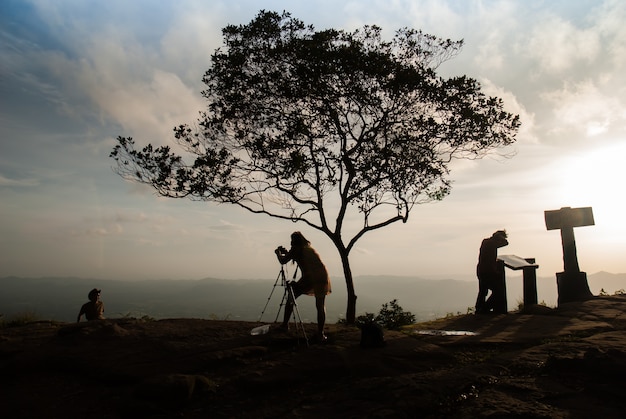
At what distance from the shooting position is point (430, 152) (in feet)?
60.8

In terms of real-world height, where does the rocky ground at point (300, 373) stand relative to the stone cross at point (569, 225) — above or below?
below

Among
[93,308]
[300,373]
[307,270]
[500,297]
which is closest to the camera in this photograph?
[300,373]

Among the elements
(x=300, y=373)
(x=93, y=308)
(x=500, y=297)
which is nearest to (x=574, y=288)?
(x=500, y=297)

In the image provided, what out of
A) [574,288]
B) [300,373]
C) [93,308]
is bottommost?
[300,373]

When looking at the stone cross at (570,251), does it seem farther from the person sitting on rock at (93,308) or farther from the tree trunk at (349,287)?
the person sitting on rock at (93,308)

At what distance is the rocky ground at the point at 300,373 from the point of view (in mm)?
6648

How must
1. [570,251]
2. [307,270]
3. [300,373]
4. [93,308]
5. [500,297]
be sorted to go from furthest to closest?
[570,251] < [500,297] < [93,308] < [307,270] < [300,373]

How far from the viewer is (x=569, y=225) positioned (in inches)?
740

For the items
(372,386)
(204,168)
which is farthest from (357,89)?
(372,386)

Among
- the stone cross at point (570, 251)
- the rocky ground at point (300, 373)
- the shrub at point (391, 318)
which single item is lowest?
the rocky ground at point (300, 373)

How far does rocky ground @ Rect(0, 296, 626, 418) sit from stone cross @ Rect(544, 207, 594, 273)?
24.1ft

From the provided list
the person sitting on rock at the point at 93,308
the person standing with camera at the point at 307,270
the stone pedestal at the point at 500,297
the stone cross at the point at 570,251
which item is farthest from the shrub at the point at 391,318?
the person sitting on rock at the point at 93,308

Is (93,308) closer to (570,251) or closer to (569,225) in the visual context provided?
(570,251)

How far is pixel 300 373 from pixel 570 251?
1645cm
